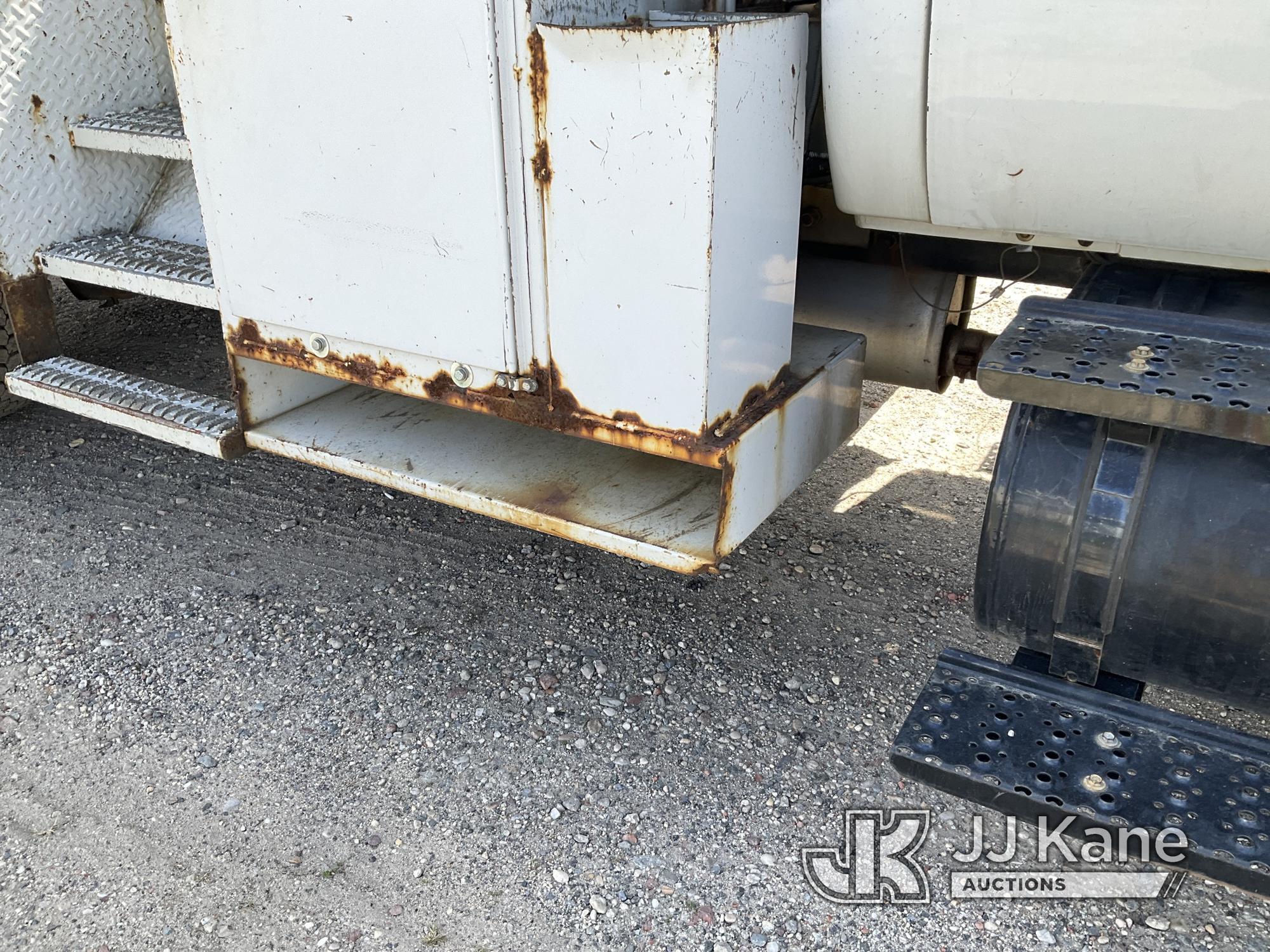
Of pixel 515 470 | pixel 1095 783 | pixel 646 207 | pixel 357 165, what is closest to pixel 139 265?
pixel 357 165

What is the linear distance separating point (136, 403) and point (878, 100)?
5.85 ft

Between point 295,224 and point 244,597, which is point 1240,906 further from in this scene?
point 244,597

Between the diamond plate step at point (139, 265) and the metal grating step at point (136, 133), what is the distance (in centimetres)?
22

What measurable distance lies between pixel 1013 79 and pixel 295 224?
1.24 m

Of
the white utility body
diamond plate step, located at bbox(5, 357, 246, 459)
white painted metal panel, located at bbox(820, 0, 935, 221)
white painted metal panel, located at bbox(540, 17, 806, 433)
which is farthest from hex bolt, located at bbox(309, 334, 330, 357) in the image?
white painted metal panel, located at bbox(820, 0, 935, 221)

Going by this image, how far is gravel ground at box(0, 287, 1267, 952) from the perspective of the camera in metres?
1.76

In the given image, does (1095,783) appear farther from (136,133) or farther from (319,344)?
(136,133)

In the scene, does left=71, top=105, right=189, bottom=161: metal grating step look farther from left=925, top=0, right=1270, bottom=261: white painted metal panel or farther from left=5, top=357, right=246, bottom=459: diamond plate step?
left=925, top=0, right=1270, bottom=261: white painted metal panel

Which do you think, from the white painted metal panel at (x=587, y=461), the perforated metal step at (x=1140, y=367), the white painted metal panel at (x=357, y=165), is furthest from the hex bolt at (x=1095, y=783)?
the white painted metal panel at (x=357, y=165)

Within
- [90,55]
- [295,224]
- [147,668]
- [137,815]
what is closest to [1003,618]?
[295,224]

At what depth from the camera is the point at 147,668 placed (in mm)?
2346

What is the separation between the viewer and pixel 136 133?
8.36 feet

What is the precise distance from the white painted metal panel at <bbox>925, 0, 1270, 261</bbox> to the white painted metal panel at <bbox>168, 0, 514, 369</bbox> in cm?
69

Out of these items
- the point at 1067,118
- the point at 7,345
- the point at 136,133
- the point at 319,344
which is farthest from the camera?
the point at 7,345
